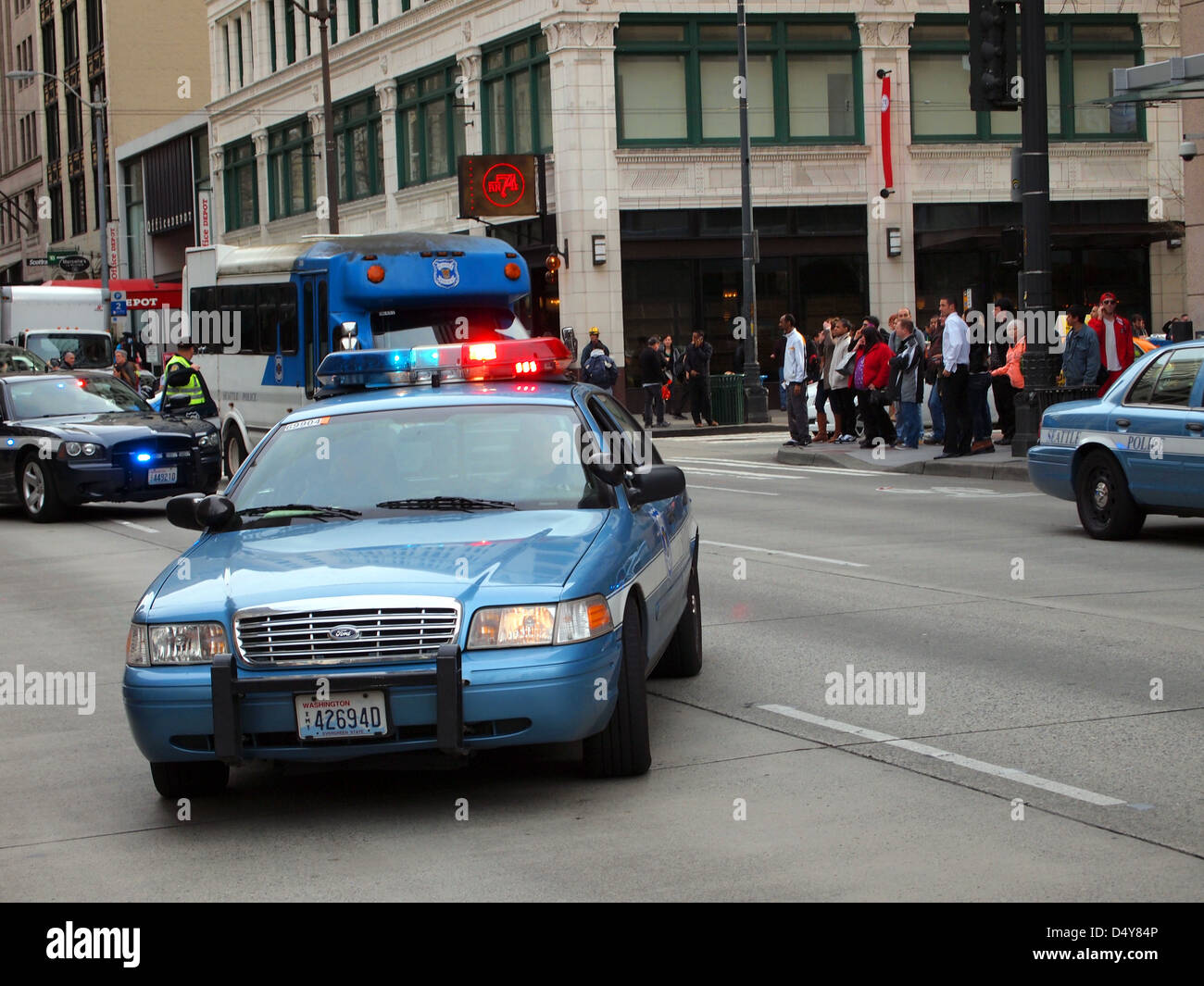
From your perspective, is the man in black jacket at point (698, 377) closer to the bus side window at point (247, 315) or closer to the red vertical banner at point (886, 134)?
the red vertical banner at point (886, 134)

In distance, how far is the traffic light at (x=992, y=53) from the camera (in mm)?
20953

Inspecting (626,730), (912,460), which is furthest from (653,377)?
(626,730)

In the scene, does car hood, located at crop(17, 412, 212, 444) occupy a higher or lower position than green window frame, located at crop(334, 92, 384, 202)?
lower

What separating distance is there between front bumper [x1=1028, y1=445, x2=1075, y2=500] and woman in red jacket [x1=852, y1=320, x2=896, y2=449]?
366 inches

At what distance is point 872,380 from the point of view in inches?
992

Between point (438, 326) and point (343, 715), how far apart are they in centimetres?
1587

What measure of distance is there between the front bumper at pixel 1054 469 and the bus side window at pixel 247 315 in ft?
39.3

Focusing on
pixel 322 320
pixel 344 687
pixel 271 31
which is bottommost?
pixel 344 687

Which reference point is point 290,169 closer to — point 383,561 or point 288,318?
point 288,318

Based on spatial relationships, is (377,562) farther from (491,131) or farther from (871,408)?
(491,131)

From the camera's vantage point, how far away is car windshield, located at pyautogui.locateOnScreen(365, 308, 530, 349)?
21.4 meters

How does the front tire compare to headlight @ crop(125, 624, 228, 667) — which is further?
the front tire

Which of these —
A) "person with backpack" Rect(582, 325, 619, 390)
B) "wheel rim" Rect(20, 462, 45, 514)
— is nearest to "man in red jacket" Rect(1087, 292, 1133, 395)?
"wheel rim" Rect(20, 462, 45, 514)

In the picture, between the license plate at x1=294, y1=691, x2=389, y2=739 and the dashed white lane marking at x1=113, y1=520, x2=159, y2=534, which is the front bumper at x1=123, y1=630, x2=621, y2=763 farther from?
the dashed white lane marking at x1=113, y1=520, x2=159, y2=534
